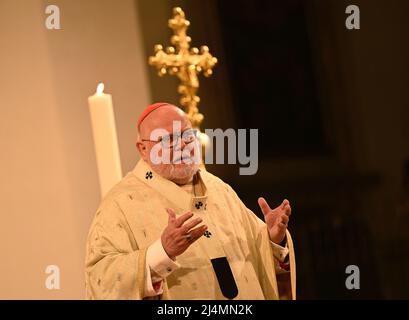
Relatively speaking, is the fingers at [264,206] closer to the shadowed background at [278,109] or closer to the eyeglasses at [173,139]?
the eyeglasses at [173,139]

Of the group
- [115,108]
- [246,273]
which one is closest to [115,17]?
[115,108]

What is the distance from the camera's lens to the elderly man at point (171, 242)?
9.73ft

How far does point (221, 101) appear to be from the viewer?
4.10 metres

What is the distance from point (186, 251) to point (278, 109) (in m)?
1.15

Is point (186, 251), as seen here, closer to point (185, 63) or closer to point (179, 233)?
point (179, 233)

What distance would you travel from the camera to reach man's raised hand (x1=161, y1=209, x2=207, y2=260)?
2.87 meters

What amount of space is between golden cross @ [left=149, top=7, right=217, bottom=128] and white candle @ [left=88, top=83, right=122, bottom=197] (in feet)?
1.15

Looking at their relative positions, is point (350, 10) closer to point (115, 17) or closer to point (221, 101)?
point (221, 101)

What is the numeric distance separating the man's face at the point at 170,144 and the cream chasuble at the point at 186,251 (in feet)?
0.13

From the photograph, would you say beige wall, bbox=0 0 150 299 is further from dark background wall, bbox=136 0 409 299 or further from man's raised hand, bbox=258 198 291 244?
man's raised hand, bbox=258 198 291 244

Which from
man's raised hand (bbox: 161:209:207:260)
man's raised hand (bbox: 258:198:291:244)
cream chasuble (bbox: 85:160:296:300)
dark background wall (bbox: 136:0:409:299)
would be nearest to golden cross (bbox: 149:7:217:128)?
dark background wall (bbox: 136:0:409:299)

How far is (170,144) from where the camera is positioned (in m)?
3.12

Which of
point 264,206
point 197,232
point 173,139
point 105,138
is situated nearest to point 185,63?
point 105,138

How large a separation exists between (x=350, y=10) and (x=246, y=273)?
135cm
